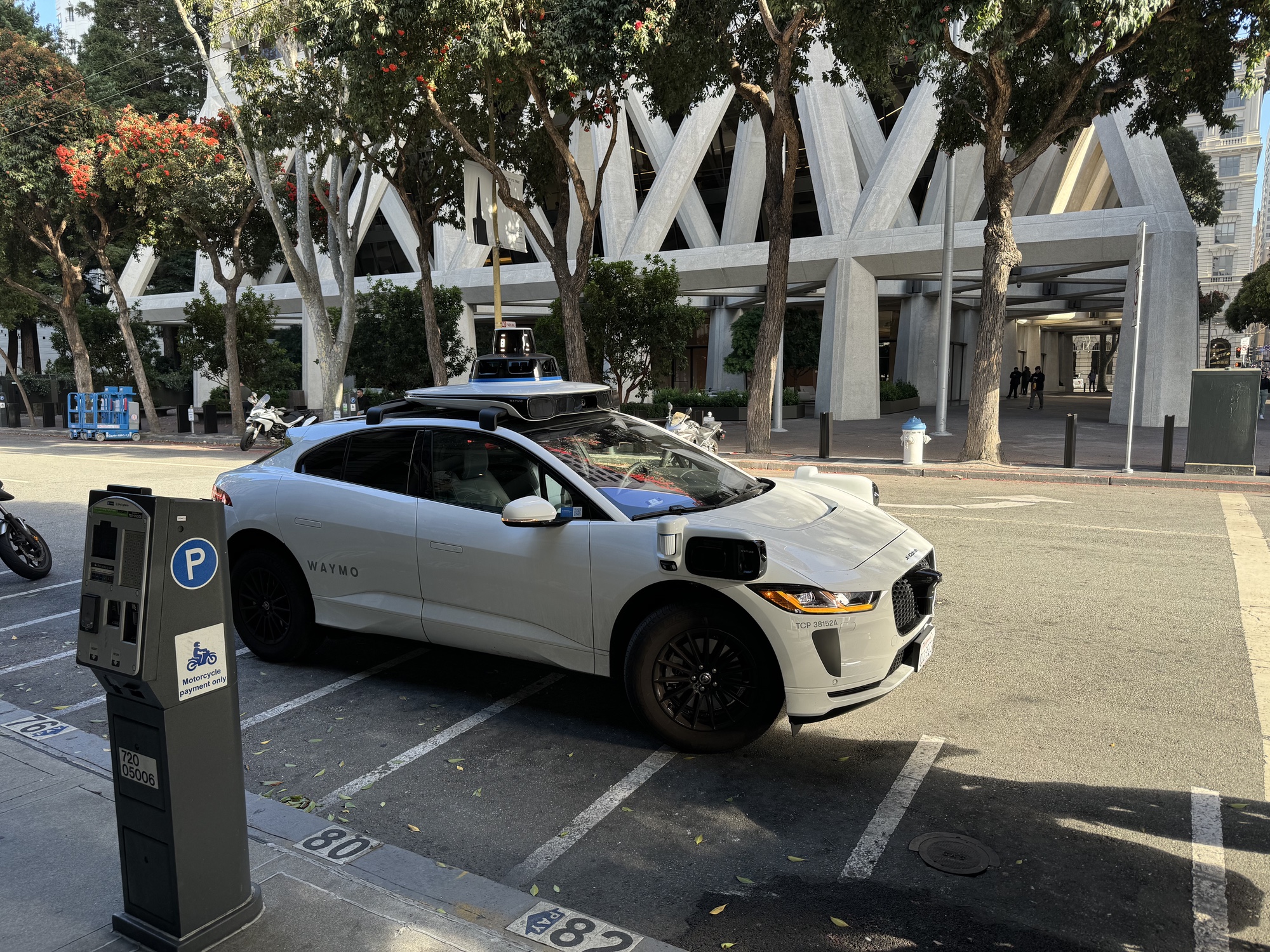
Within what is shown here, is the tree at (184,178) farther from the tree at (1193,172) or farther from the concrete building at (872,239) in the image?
the tree at (1193,172)

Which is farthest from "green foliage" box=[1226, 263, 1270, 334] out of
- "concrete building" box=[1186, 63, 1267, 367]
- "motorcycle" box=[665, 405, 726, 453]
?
"concrete building" box=[1186, 63, 1267, 367]

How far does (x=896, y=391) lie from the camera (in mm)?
35125

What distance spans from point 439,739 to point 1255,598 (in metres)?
6.47

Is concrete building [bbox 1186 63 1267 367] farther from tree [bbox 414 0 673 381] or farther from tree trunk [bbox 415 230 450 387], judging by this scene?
tree [bbox 414 0 673 381]

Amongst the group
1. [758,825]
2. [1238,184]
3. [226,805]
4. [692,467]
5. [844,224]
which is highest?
[1238,184]

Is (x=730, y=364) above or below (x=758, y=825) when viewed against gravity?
above

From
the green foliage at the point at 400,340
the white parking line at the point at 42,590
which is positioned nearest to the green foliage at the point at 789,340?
the green foliage at the point at 400,340

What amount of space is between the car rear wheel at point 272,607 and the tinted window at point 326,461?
581 mm

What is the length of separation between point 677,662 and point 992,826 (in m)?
1.51

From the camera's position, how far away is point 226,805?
2.97 metres

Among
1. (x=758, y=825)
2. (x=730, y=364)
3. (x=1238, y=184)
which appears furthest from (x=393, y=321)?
(x=1238, y=184)

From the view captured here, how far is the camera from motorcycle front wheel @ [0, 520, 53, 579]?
8336 millimetres

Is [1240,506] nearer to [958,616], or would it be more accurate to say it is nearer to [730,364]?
[958,616]

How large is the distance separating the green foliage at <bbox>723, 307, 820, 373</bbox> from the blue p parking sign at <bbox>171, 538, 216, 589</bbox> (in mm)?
35543
